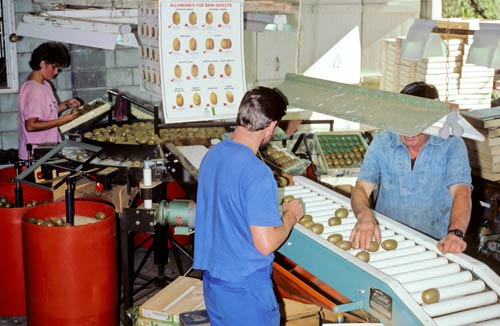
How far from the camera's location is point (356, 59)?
12641 mm

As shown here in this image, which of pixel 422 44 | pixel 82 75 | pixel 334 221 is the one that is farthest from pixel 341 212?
pixel 82 75

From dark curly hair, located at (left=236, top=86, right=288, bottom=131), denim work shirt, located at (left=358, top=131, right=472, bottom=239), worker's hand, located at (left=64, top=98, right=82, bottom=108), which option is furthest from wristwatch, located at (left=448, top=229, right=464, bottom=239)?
worker's hand, located at (left=64, top=98, right=82, bottom=108)

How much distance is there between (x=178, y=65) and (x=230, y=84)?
1.71 feet

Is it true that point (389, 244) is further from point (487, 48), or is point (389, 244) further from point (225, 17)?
point (487, 48)

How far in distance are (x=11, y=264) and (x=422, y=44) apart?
5.21 metres

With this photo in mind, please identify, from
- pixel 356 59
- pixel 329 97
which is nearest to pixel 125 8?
pixel 329 97

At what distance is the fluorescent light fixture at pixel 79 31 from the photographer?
6043mm

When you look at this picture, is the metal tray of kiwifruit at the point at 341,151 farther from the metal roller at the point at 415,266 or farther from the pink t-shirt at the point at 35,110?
the metal roller at the point at 415,266

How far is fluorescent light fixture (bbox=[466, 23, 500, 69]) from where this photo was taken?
22.0 ft

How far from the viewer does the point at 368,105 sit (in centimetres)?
361

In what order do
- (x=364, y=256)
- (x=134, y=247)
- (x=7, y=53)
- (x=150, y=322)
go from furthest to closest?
(x=7, y=53) → (x=134, y=247) → (x=150, y=322) → (x=364, y=256)

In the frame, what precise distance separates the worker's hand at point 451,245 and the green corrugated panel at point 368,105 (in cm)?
101

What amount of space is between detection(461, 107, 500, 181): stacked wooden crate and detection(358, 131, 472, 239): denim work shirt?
2534 mm

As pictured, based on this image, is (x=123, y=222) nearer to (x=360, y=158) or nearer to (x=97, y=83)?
(x=360, y=158)
